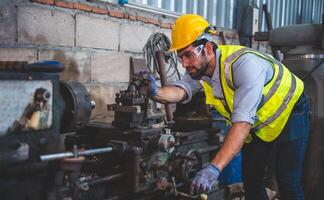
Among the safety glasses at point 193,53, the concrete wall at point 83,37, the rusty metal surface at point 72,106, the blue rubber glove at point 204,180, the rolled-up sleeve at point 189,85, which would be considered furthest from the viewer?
the rolled-up sleeve at point 189,85

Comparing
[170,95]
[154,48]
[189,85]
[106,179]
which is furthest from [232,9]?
[106,179]

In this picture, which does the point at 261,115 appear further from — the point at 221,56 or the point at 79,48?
the point at 79,48

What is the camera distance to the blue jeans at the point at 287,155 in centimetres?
184

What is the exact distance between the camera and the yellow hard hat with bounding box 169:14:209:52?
164 centimetres

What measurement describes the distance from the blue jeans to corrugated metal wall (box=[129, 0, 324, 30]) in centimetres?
136

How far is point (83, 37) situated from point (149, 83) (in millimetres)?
672

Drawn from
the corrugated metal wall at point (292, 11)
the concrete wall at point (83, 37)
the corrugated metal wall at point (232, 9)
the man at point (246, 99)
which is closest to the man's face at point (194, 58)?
the man at point (246, 99)

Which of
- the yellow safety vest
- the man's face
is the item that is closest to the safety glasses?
the man's face

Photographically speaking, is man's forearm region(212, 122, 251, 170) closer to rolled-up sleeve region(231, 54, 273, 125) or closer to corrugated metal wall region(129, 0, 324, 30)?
rolled-up sleeve region(231, 54, 273, 125)

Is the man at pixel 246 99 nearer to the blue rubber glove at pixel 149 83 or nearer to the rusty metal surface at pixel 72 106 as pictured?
the blue rubber glove at pixel 149 83

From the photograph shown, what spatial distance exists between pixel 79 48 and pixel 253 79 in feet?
3.70

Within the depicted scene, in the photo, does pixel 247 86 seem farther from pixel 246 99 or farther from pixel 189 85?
pixel 189 85

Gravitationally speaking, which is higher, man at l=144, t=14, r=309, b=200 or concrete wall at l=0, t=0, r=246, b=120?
concrete wall at l=0, t=0, r=246, b=120

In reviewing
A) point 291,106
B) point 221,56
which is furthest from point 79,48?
point 291,106
